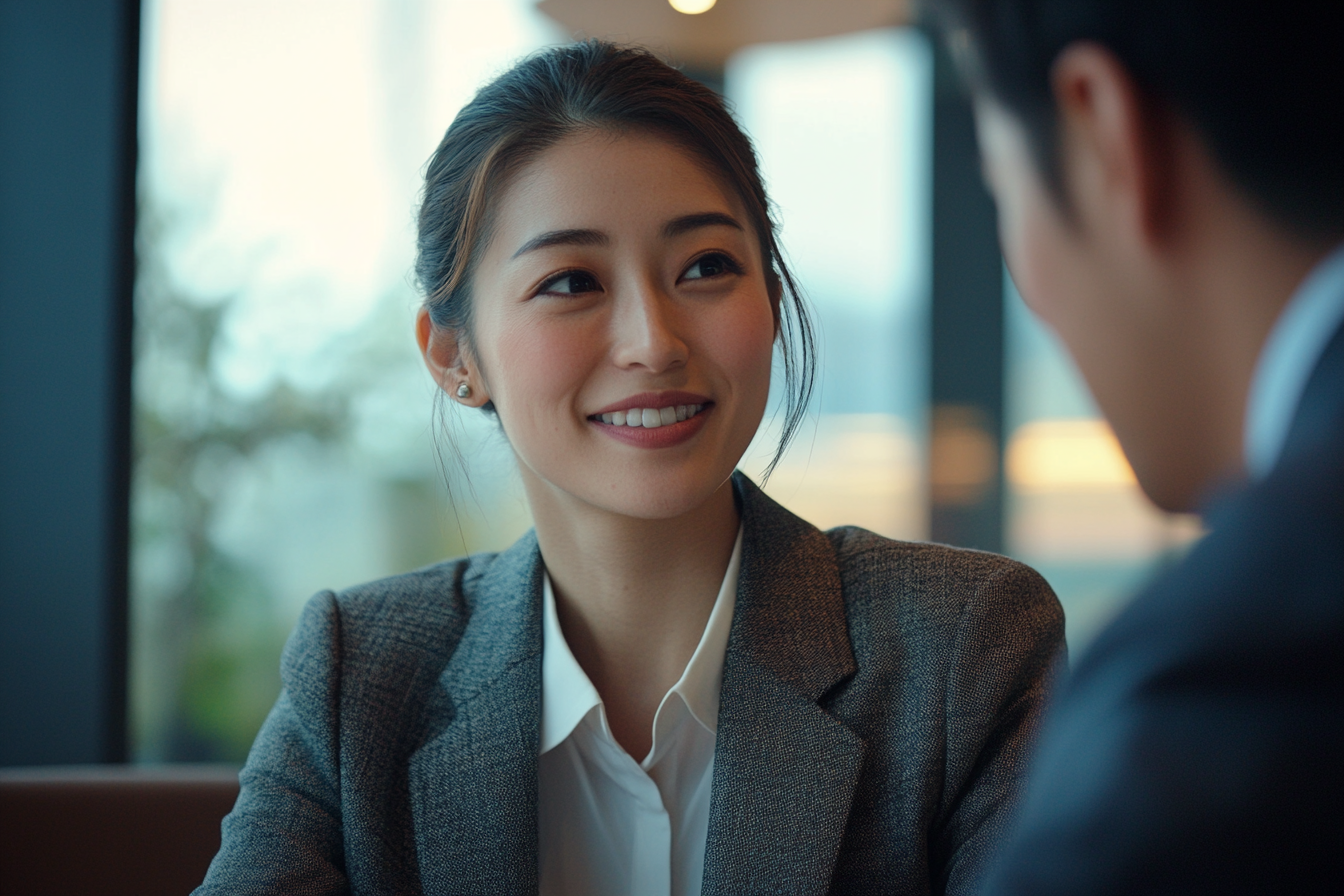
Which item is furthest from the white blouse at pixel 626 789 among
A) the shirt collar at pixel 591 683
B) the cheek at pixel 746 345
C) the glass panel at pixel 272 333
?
the glass panel at pixel 272 333

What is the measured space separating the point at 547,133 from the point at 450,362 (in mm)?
359

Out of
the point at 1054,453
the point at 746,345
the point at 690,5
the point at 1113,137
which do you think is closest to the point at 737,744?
the point at 746,345

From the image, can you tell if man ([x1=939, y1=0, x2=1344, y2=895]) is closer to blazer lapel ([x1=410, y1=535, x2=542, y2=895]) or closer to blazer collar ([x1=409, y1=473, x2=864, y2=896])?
blazer collar ([x1=409, y1=473, x2=864, y2=896])

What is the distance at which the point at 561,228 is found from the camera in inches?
50.7

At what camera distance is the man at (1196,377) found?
1.33 feet

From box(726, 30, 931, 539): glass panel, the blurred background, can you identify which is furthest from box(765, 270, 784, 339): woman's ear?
box(726, 30, 931, 539): glass panel

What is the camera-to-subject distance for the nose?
123 cm

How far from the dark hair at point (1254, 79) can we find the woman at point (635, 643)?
0.77 metres

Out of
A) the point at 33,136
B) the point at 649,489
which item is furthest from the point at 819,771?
the point at 33,136

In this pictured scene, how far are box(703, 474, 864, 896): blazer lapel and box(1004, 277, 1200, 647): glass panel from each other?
8.54ft

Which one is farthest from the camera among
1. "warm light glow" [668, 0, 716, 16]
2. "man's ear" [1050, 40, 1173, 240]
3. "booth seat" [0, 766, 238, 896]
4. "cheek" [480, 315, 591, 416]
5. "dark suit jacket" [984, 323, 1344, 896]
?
"warm light glow" [668, 0, 716, 16]

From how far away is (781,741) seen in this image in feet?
4.05

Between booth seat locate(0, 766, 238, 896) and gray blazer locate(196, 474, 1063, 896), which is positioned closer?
→ gray blazer locate(196, 474, 1063, 896)

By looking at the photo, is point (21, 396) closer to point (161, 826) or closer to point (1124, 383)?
point (161, 826)
